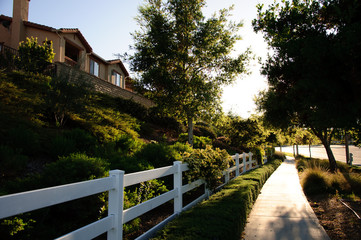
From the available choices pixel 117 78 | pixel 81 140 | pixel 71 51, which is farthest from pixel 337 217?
pixel 117 78

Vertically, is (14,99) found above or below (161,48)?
below

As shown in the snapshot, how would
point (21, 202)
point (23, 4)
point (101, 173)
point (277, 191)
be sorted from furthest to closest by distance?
point (23, 4), point (277, 191), point (101, 173), point (21, 202)

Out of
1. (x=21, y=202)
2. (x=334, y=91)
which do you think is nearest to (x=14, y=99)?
(x=21, y=202)

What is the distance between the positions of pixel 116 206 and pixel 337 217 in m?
5.54

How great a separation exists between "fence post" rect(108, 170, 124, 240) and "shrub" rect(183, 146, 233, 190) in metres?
2.72

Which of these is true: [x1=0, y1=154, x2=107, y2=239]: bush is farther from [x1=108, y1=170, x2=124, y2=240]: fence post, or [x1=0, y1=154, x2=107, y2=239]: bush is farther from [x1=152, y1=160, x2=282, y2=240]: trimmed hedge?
[x1=152, y1=160, x2=282, y2=240]: trimmed hedge

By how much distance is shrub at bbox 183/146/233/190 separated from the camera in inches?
218

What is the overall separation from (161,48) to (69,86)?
22.5 ft

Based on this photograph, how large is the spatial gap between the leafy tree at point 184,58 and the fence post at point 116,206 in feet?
34.3

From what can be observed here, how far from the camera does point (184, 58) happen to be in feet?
44.0

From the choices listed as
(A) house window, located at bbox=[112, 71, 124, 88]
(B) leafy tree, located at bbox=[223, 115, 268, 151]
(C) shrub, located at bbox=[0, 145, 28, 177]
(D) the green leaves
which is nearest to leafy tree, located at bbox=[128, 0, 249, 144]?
(D) the green leaves

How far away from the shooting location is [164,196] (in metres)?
4.09

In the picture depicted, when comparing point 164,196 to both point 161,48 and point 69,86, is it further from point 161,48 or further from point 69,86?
point 161,48

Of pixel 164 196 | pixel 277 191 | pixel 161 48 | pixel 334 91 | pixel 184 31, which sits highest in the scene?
pixel 184 31
